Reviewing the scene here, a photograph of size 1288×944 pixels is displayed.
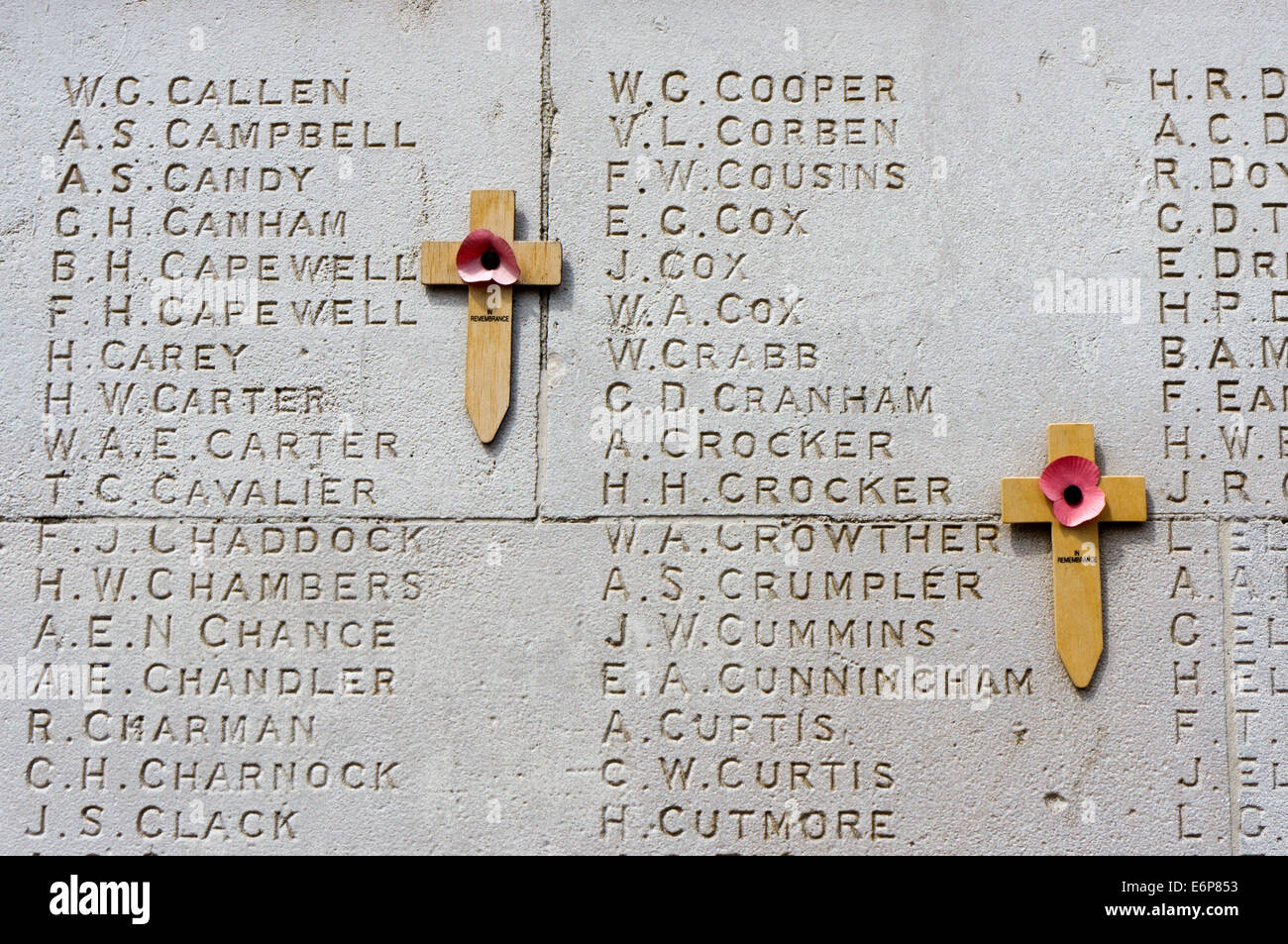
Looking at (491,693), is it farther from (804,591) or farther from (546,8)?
(546,8)

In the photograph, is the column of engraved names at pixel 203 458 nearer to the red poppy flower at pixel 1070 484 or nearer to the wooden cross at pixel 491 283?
the wooden cross at pixel 491 283

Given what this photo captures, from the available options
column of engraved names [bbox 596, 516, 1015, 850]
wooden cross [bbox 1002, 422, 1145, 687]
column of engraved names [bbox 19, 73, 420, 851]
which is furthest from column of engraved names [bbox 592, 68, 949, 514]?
column of engraved names [bbox 19, 73, 420, 851]

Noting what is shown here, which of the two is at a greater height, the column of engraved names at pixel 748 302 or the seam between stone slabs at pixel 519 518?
the column of engraved names at pixel 748 302

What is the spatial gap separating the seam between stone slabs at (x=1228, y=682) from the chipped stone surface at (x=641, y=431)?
0.06 ft

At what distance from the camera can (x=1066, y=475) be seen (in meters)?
3.82

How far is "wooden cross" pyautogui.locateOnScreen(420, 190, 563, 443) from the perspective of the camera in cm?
394

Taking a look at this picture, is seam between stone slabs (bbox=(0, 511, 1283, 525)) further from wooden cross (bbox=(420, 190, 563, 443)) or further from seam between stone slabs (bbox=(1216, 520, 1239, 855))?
seam between stone slabs (bbox=(1216, 520, 1239, 855))

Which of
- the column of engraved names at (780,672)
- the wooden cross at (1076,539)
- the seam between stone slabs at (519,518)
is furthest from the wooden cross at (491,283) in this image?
the wooden cross at (1076,539)

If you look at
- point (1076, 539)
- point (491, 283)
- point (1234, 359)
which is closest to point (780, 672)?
point (1076, 539)

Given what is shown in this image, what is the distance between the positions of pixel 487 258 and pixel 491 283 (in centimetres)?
10

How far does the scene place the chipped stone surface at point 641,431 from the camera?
12.3ft

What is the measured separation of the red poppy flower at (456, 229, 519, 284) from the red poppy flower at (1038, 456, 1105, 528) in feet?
6.61

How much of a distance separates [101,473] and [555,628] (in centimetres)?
171

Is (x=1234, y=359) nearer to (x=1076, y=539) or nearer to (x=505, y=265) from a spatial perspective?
(x=1076, y=539)
